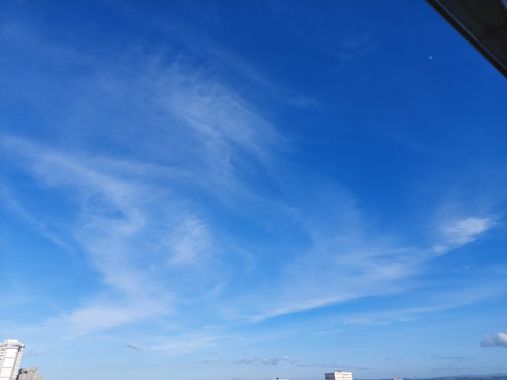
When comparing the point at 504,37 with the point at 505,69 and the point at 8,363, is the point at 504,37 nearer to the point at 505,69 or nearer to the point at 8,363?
the point at 505,69

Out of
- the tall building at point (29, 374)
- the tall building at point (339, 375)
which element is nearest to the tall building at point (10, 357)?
the tall building at point (29, 374)

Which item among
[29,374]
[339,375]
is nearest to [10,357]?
[29,374]

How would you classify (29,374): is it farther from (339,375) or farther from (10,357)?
(339,375)

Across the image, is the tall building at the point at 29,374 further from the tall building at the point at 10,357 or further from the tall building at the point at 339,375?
the tall building at the point at 339,375

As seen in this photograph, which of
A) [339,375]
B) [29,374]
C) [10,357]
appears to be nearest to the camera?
[10,357]

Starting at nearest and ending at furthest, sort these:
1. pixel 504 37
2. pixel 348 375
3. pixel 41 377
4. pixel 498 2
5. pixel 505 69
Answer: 1. pixel 498 2
2. pixel 504 37
3. pixel 505 69
4. pixel 41 377
5. pixel 348 375

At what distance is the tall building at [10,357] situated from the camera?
10488cm

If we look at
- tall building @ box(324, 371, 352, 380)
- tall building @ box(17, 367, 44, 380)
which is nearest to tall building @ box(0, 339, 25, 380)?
tall building @ box(17, 367, 44, 380)

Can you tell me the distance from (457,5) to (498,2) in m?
0.57

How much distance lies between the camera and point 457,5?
5.95 meters

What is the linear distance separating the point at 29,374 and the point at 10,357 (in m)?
28.0

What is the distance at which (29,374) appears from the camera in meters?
127

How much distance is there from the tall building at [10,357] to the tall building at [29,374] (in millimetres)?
21159

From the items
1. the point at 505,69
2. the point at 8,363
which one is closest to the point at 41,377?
the point at 8,363
